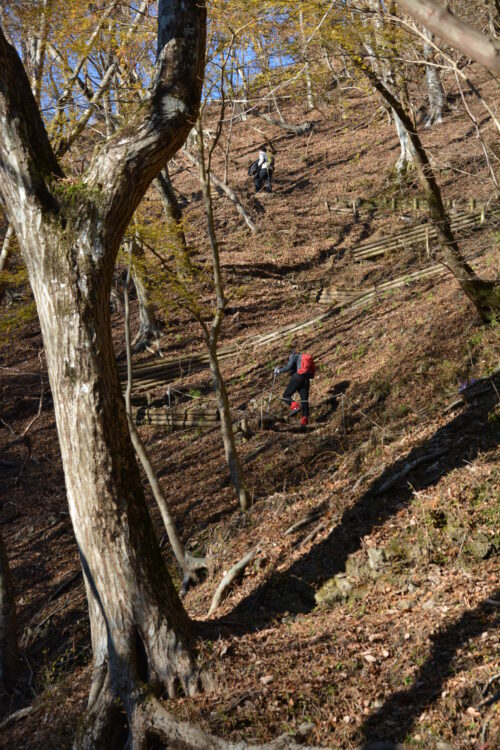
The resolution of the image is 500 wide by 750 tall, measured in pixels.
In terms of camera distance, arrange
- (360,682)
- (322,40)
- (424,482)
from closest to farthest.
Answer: (360,682), (424,482), (322,40)

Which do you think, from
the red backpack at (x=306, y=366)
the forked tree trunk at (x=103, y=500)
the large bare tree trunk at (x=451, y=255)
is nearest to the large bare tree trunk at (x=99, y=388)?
the forked tree trunk at (x=103, y=500)

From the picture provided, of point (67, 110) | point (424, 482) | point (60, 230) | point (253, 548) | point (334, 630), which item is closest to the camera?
point (60, 230)

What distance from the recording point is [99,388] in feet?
15.7

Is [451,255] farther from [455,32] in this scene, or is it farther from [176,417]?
[455,32]

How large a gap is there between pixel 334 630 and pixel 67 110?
8.77 m

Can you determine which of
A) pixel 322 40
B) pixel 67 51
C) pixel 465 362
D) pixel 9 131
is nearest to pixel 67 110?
pixel 67 51

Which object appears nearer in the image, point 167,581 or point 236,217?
point 167,581

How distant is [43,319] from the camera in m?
4.87

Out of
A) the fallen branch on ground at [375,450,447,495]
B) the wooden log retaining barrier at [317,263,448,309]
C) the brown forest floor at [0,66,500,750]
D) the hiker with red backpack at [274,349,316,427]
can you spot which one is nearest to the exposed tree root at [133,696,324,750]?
the brown forest floor at [0,66,500,750]

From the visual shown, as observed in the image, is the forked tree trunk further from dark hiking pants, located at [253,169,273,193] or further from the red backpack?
dark hiking pants, located at [253,169,273,193]

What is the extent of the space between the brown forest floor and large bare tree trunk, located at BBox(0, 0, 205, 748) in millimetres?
499

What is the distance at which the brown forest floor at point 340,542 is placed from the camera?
4.33m

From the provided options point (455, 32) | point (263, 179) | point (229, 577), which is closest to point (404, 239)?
point (263, 179)

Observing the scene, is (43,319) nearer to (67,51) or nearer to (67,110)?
(67,110)
